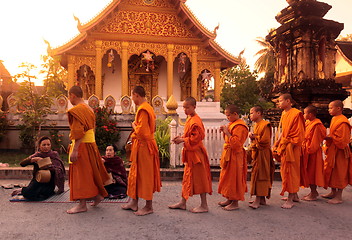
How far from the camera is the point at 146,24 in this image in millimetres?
14688

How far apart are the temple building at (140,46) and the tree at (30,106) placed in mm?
5154

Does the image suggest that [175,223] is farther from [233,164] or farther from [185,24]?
[185,24]

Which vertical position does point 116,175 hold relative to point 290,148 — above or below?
below

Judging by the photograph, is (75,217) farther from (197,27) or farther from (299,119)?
(197,27)

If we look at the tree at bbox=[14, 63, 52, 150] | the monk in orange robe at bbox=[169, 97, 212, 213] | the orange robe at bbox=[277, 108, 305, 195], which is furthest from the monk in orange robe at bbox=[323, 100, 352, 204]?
the tree at bbox=[14, 63, 52, 150]

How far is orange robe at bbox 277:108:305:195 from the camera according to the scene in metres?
4.47

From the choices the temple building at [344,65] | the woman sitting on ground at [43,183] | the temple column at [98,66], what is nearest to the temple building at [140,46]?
the temple column at [98,66]

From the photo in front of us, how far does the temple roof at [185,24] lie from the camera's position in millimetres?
13562

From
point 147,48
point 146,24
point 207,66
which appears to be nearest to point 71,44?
point 147,48

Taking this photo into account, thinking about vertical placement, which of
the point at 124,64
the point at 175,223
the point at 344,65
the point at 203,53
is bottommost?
the point at 175,223

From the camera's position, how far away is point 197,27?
14641mm

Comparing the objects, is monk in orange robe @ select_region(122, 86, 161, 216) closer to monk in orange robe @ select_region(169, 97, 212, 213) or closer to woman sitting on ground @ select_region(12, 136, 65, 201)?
monk in orange robe @ select_region(169, 97, 212, 213)

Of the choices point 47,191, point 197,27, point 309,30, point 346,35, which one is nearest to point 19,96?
point 47,191

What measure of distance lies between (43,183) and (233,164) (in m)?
3.01
